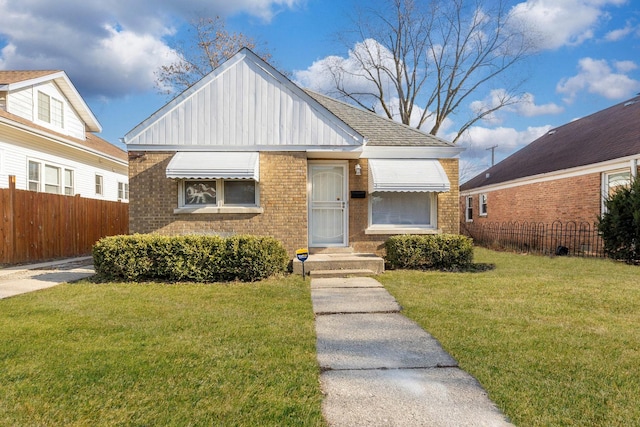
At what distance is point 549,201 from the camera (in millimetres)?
17906

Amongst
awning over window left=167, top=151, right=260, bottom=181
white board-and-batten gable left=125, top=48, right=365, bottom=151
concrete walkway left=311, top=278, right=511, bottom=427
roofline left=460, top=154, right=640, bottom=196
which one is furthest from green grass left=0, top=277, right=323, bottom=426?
roofline left=460, top=154, right=640, bottom=196

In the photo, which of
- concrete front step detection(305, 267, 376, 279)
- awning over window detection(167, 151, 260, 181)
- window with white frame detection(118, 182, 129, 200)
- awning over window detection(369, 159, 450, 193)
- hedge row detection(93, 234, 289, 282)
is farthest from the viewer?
window with white frame detection(118, 182, 129, 200)

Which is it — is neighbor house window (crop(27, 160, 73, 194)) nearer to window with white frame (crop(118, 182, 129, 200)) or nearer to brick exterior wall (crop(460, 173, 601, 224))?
window with white frame (crop(118, 182, 129, 200))

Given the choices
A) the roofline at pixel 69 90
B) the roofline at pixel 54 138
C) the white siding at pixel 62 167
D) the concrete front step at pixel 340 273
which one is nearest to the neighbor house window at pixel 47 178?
the white siding at pixel 62 167

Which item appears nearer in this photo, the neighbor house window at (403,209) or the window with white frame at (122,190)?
the neighbor house window at (403,209)

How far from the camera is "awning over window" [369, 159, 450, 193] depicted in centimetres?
1008

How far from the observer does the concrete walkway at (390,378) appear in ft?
9.06

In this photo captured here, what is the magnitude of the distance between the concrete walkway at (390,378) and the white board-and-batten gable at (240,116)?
5.85 metres

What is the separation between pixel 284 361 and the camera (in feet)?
12.3

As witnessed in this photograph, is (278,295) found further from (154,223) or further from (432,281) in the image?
(154,223)

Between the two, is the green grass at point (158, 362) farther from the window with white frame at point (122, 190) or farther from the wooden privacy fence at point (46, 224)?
the window with white frame at point (122, 190)

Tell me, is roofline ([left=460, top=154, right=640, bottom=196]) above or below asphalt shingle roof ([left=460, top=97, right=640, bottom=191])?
below

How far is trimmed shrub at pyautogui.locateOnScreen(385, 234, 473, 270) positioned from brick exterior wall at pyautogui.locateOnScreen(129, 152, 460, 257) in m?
2.51

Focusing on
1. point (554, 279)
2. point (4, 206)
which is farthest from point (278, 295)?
point (4, 206)
